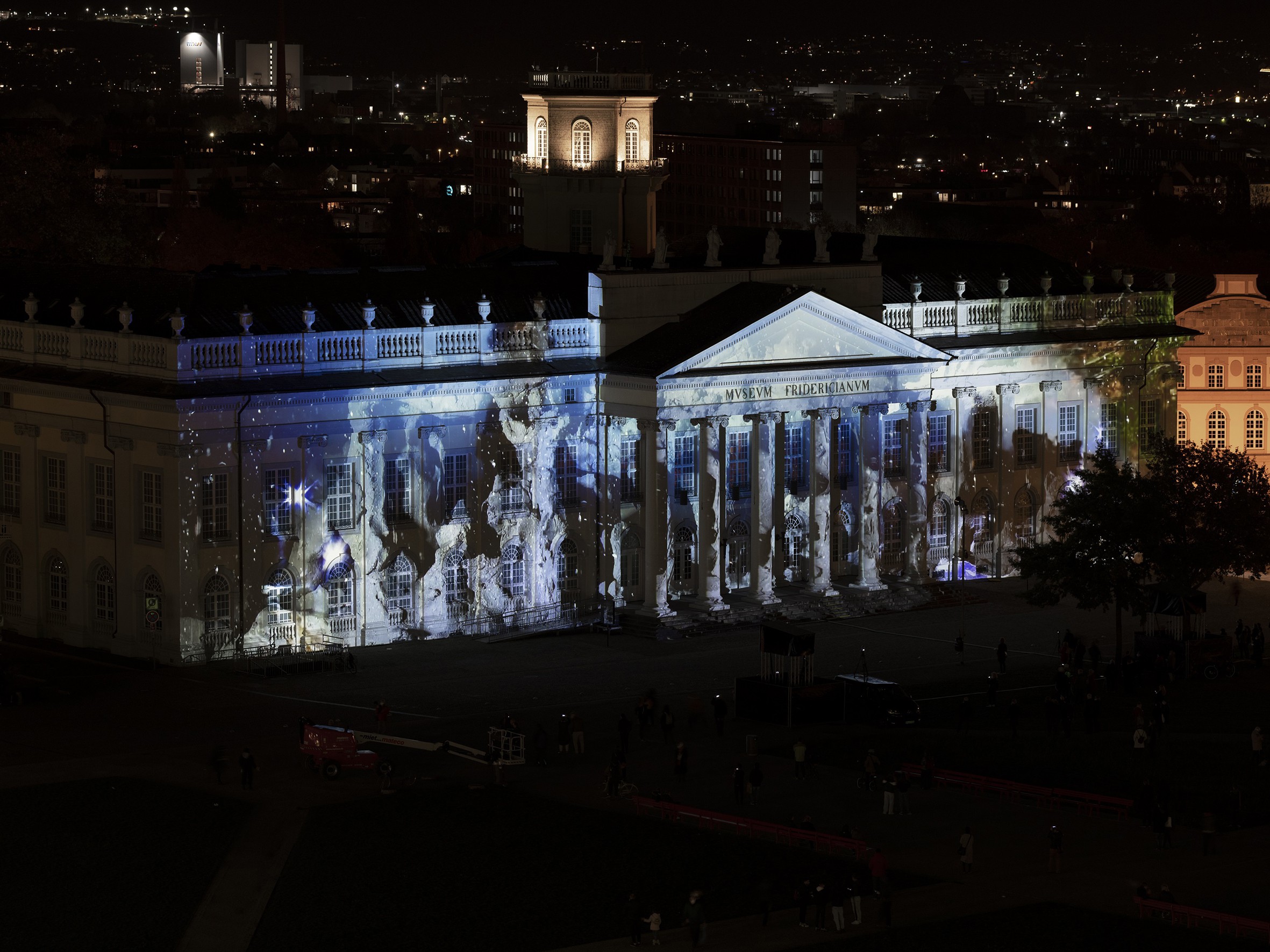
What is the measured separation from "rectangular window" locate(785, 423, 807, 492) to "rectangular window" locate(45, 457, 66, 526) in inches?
929

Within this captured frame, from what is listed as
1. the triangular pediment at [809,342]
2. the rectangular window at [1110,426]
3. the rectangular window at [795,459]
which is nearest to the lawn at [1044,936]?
the triangular pediment at [809,342]

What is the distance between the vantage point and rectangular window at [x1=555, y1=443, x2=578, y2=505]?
3327 inches

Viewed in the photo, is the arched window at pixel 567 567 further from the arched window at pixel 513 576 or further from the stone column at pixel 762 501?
the stone column at pixel 762 501

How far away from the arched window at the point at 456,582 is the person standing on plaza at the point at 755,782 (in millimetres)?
21684

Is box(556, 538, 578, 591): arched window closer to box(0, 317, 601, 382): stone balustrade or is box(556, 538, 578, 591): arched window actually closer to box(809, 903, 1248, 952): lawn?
box(0, 317, 601, 382): stone balustrade

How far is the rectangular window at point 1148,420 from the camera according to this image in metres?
98.1

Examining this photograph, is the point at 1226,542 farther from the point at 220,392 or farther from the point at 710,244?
the point at 220,392

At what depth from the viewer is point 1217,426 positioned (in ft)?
343

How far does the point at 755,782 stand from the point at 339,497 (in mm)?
22272

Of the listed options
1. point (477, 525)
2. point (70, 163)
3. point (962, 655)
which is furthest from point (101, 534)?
point (70, 163)

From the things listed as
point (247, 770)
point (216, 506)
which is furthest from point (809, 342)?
point (247, 770)

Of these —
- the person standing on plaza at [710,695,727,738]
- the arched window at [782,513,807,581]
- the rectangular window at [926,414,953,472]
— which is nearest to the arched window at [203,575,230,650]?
the person standing on plaza at [710,695,727,738]

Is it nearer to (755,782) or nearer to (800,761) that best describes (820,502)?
(800,761)

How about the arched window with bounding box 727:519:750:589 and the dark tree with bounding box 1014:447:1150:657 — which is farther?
the arched window with bounding box 727:519:750:589
